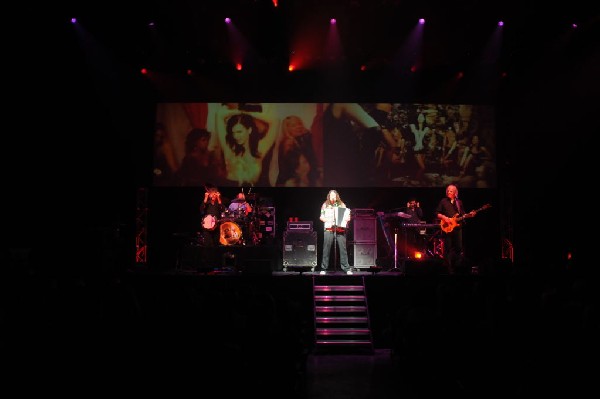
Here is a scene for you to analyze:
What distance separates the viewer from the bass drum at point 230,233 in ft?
44.0

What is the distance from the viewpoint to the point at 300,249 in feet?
43.6

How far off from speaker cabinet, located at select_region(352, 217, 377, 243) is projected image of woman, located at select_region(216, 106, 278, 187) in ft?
8.73

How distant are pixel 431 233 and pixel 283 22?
6120 millimetres

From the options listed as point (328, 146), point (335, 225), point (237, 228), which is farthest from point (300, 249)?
point (328, 146)

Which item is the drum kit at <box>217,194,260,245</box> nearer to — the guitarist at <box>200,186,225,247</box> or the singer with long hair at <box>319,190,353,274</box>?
the guitarist at <box>200,186,225,247</box>

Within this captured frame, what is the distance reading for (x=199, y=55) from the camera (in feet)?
47.3

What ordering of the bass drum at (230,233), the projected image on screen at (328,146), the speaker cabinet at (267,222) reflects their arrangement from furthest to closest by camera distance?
the projected image on screen at (328,146)
the speaker cabinet at (267,222)
the bass drum at (230,233)

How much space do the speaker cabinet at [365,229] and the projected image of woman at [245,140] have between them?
2.66 m

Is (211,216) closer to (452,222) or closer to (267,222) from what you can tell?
(267,222)

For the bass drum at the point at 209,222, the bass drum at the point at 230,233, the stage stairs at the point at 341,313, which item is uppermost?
the bass drum at the point at 209,222

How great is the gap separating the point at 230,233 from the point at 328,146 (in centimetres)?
342

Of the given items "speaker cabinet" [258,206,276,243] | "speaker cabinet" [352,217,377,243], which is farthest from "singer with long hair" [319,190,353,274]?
"speaker cabinet" [258,206,276,243]


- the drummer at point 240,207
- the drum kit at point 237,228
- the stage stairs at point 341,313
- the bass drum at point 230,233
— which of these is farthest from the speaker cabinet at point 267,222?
the stage stairs at point 341,313

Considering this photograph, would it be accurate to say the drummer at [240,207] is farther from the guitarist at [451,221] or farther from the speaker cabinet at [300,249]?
the guitarist at [451,221]
